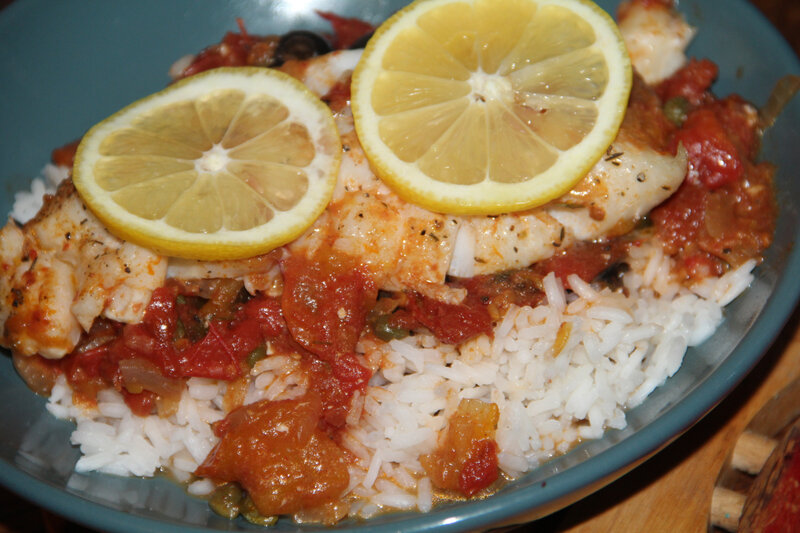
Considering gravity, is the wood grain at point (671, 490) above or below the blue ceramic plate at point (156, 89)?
below

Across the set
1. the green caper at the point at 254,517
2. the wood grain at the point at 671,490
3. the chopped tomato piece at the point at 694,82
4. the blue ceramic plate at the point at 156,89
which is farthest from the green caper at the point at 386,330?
the chopped tomato piece at the point at 694,82

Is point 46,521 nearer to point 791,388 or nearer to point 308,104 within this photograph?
point 308,104

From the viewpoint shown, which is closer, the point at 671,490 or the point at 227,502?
the point at 227,502

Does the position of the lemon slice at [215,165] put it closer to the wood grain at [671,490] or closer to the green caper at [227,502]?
the green caper at [227,502]

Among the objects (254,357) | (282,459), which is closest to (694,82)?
(254,357)

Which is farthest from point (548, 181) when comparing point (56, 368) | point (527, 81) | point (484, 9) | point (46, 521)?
point (46, 521)

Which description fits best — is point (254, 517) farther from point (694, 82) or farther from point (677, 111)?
point (694, 82)
